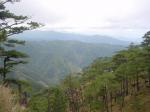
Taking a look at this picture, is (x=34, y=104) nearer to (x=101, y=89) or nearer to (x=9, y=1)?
(x=101, y=89)

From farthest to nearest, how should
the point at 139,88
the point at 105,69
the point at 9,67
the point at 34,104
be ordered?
the point at 139,88
the point at 105,69
the point at 34,104
the point at 9,67

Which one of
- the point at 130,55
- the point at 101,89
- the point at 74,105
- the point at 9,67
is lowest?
the point at 74,105

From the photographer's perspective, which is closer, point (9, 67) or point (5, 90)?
point (5, 90)

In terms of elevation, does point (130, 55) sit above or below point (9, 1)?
below

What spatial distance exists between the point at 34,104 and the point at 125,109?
18186mm

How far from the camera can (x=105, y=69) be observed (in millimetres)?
74250

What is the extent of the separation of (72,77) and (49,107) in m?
8.76

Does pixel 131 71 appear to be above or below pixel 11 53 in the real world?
below

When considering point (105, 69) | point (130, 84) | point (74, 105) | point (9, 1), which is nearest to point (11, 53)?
point (9, 1)

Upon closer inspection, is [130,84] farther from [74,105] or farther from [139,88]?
Result: [74,105]

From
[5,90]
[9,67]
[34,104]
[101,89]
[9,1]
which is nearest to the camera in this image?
[5,90]

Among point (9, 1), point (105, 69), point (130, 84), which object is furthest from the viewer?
point (130, 84)

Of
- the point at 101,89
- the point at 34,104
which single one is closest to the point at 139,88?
the point at 101,89

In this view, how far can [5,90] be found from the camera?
14.6m
